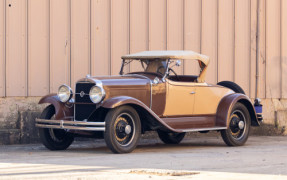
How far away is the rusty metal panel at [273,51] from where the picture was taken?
1319 centimetres

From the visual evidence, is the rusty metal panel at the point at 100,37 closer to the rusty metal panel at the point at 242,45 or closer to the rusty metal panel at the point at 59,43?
the rusty metal panel at the point at 59,43

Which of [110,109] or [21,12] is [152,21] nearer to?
[21,12]

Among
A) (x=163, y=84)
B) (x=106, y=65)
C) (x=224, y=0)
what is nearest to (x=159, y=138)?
(x=106, y=65)

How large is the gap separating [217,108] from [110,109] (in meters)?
2.42

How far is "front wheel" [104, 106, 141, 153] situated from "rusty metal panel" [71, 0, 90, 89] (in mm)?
2563

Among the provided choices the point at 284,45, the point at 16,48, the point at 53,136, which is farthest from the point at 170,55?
the point at 284,45

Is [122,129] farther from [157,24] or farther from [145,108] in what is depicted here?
[157,24]

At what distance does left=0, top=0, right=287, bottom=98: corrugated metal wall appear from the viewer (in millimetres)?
10188

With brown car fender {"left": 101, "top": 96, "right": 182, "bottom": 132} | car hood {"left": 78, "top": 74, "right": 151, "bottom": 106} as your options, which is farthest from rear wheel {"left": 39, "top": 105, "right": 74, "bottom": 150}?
brown car fender {"left": 101, "top": 96, "right": 182, "bottom": 132}

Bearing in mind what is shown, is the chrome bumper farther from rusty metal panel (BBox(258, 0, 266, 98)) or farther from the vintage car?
rusty metal panel (BBox(258, 0, 266, 98))

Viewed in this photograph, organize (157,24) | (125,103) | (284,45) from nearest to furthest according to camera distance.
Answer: (125,103) → (157,24) → (284,45)

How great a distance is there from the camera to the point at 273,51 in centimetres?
1329

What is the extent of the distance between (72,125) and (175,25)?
444 cm

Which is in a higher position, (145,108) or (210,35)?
(210,35)
